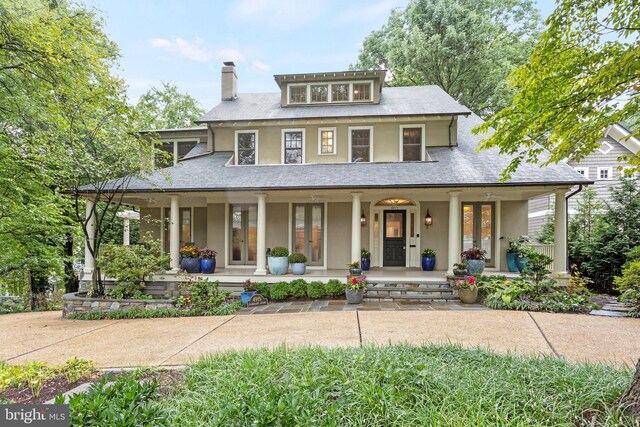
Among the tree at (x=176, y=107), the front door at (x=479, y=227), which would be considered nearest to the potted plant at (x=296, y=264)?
the front door at (x=479, y=227)

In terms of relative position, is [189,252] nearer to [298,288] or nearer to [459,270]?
[298,288]

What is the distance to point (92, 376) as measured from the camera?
3457 mm

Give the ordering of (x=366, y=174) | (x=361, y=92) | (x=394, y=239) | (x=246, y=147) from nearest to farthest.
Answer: (x=366, y=174) → (x=394, y=239) → (x=246, y=147) → (x=361, y=92)

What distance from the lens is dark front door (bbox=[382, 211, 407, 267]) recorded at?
10.4 m

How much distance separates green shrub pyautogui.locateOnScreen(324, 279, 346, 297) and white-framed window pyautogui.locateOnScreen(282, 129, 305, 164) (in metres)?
4.60

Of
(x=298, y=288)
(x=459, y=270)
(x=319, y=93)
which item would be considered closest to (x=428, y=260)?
(x=459, y=270)

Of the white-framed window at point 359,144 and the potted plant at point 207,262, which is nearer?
the potted plant at point 207,262

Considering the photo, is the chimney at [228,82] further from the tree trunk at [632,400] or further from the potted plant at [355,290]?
the tree trunk at [632,400]

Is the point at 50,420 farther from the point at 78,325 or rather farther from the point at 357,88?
the point at 357,88

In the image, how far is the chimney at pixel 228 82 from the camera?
12.7 m

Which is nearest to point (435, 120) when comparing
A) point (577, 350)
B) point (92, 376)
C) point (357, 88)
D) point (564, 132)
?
point (357, 88)

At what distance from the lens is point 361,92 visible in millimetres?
11375

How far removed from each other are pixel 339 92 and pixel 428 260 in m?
6.84

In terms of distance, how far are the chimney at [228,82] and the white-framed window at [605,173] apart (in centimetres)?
1645
